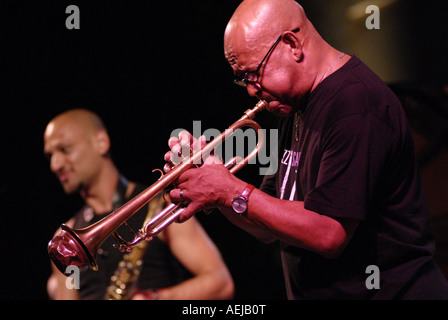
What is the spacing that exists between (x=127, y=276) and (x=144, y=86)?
155 cm

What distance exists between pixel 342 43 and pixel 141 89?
150cm

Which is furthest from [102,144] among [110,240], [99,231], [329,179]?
[329,179]

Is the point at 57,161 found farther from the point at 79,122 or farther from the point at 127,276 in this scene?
the point at 127,276

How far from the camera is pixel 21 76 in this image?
3510 millimetres

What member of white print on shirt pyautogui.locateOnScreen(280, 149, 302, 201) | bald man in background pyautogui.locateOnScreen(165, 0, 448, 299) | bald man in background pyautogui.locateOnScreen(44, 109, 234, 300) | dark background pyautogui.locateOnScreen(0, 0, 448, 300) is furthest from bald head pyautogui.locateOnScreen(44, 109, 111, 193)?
white print on shirt pyautogui.locateOnScreen(280, 149, 302, 201)

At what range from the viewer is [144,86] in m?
3.76

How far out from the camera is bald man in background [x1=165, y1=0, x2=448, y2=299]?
1.58 meters

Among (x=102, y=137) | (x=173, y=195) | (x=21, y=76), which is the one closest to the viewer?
(x=173, y=195)

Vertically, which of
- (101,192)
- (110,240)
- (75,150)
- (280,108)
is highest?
(280,108)

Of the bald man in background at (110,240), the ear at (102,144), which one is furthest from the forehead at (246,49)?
the ear at (102,144)

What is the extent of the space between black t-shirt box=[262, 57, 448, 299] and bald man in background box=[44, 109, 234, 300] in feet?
3.53

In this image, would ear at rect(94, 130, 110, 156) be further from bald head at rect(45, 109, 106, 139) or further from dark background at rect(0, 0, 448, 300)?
dark background at rect(0, 0, 448, 300)

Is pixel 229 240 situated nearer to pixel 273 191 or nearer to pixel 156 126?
pixel 156 126
